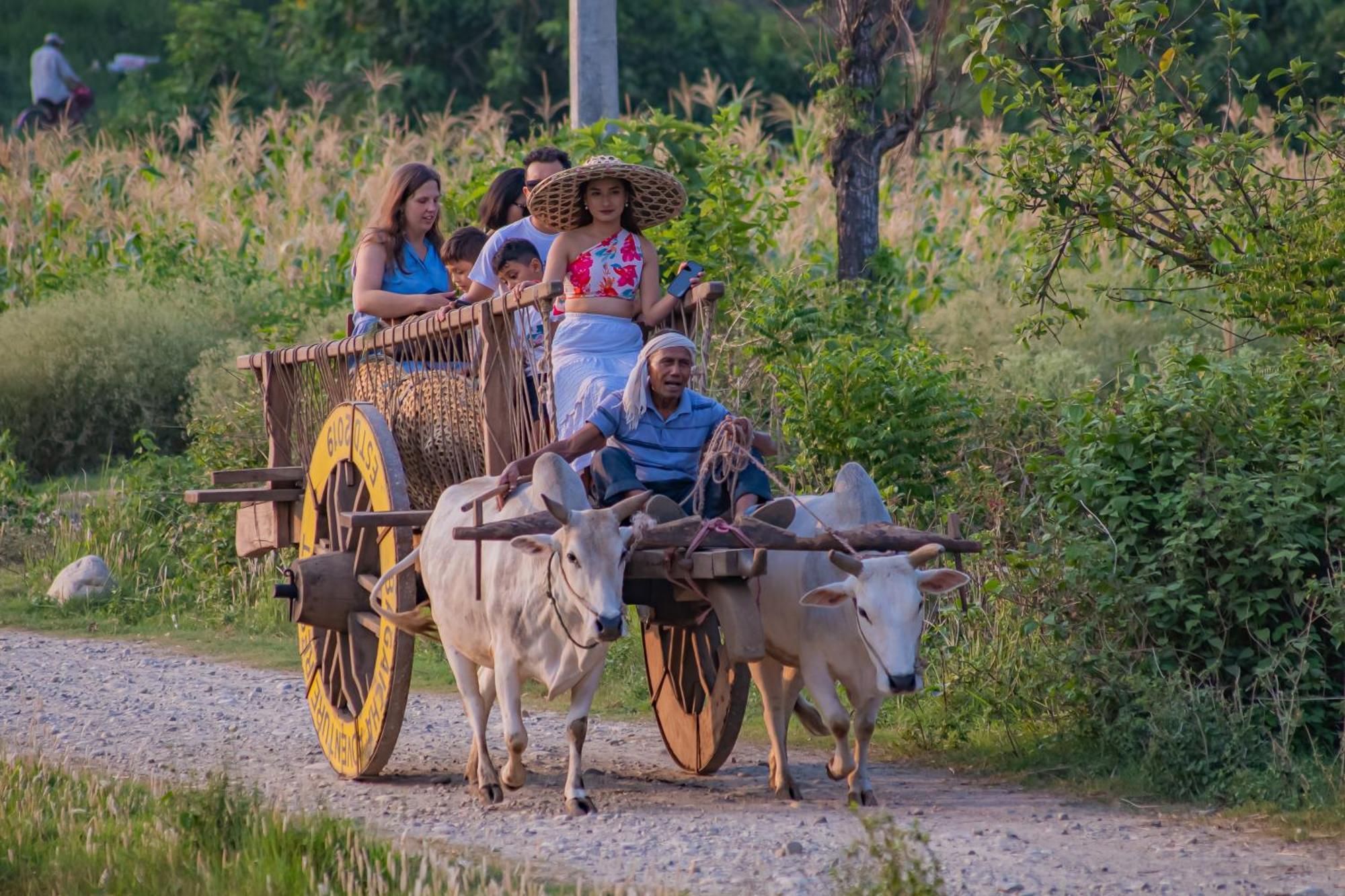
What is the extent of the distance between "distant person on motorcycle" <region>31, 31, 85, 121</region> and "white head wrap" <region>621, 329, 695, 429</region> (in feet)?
52.7

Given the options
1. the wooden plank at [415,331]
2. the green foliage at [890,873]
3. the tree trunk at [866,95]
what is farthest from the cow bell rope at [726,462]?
the tree trunk at [866,95]

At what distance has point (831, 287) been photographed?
9859mm

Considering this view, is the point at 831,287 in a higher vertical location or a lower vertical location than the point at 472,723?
higher

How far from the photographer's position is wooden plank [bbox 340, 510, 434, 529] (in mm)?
5980

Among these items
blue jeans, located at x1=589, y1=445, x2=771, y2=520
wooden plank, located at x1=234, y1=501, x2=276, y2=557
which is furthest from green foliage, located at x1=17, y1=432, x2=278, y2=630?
blue jeans, located at x1=589, y1=445, x2=771, y2=520

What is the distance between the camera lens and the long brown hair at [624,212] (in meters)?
6.60

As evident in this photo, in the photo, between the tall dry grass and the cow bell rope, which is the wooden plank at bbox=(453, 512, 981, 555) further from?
the tall dry grass

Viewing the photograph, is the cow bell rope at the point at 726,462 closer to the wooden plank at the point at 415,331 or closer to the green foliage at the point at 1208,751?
the wooden plank at the point at 415,331

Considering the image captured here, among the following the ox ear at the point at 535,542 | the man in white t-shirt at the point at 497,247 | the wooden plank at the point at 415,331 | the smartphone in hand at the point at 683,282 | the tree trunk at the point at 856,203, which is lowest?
the ox ear at the point at 535,542

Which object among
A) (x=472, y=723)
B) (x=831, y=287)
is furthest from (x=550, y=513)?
(x=831, y=287)

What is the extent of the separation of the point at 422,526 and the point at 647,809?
1.34 m

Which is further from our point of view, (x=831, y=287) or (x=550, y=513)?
(x=831, y=287)

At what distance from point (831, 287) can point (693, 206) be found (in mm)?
1172

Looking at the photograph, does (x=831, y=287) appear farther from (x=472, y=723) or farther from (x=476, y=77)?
(x=476, y=77)
